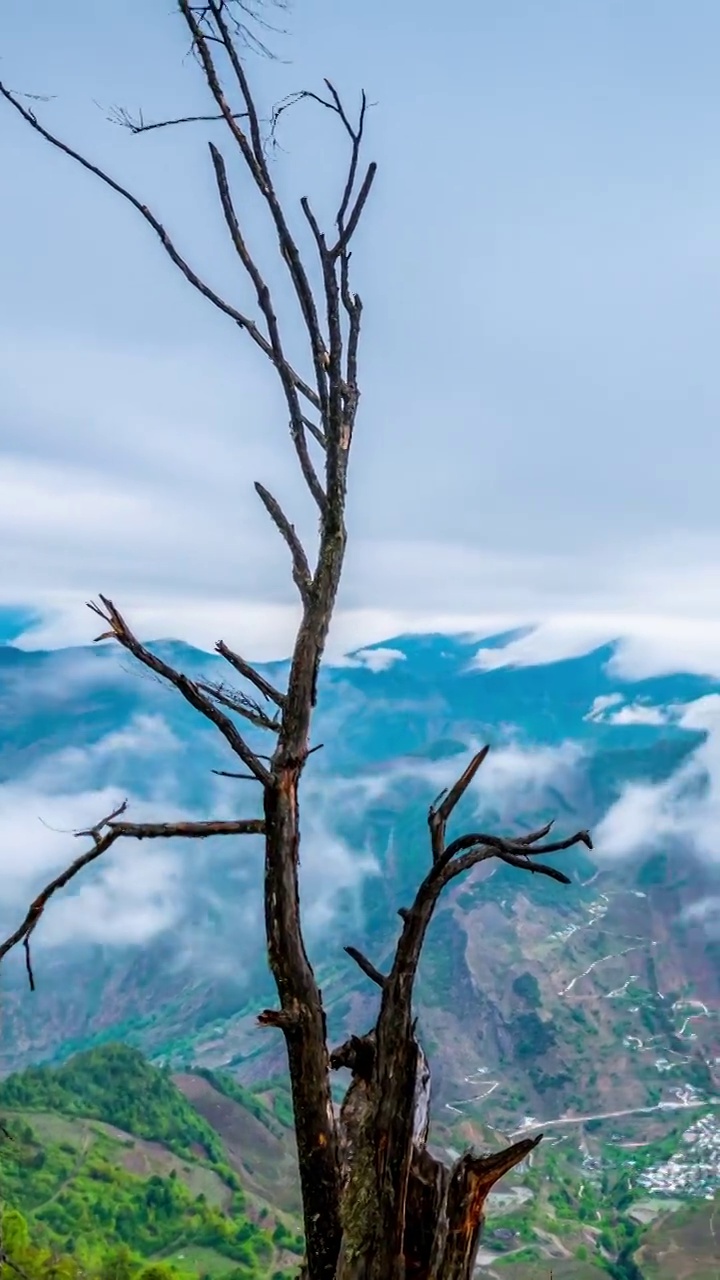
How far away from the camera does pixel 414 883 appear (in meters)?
44.9

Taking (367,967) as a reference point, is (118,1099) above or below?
below

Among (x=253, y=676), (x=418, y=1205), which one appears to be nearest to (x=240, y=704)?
(x=253, y=676)

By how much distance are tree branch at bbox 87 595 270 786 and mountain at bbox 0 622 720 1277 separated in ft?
119

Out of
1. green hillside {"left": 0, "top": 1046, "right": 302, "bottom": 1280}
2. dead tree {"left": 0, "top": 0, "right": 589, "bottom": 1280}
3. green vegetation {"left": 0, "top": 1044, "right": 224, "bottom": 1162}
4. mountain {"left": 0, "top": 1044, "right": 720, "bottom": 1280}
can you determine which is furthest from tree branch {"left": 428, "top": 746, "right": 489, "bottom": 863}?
green vegetation {"left": 0, "top": 1044, "right": 224, "bottom": 1162}

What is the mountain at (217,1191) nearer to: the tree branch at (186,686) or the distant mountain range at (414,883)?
the distant mountain range at (414,883)

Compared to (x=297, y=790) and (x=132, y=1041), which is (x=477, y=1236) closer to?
(x=297, y=790)

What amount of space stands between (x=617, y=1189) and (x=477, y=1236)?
3481 centimetres

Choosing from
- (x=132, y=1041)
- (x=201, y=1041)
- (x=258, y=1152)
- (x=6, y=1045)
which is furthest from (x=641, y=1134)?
(x=6, y=1045)

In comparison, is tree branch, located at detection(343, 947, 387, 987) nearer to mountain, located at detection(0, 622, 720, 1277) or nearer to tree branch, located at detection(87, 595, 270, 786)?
tree branch, located at detection(87, 595, 270, 786)

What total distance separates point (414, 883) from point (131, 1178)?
58.6 feet

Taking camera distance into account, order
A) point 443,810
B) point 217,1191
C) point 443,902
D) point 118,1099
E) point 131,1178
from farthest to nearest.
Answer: point 443,902 → point 118,1099 → point 217,1191 → point 131,1178 → point 443,810

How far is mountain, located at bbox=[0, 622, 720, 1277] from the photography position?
137 feet

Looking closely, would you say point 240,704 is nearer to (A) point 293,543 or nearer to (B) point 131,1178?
(A) point 293,543

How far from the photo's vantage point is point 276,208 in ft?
10.7
